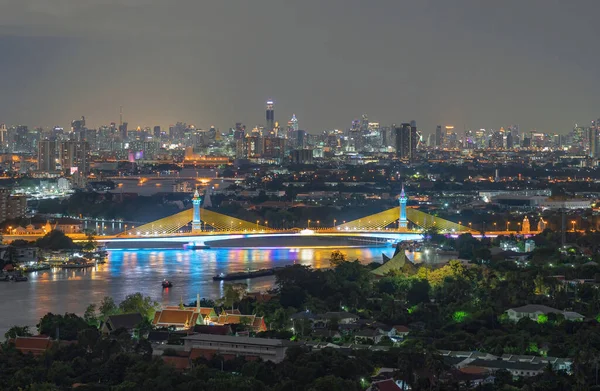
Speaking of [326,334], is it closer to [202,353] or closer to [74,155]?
[202,353]

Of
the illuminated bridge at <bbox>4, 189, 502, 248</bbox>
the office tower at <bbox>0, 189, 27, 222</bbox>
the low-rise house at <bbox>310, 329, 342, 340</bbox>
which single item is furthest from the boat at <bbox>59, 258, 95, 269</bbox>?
the low-rise house at <bbox>310, 329, 342, 340</bbox>

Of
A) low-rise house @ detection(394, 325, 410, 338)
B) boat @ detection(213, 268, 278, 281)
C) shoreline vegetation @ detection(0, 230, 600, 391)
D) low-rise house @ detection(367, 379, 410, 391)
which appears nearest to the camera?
low-rise house @ detection(367, 379, 410, 391)

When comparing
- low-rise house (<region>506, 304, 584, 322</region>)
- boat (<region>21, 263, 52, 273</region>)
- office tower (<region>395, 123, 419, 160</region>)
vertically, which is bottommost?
boat (<region>21, 263, 52, 273</region>)

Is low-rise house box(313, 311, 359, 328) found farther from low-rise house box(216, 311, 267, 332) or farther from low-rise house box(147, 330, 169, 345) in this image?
low-rise house box(147, 330, 169, 345)

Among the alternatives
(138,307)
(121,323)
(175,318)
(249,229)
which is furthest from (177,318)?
(249,229)

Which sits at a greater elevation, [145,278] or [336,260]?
[336,260]

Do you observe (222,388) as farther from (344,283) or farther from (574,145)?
(574,145)
